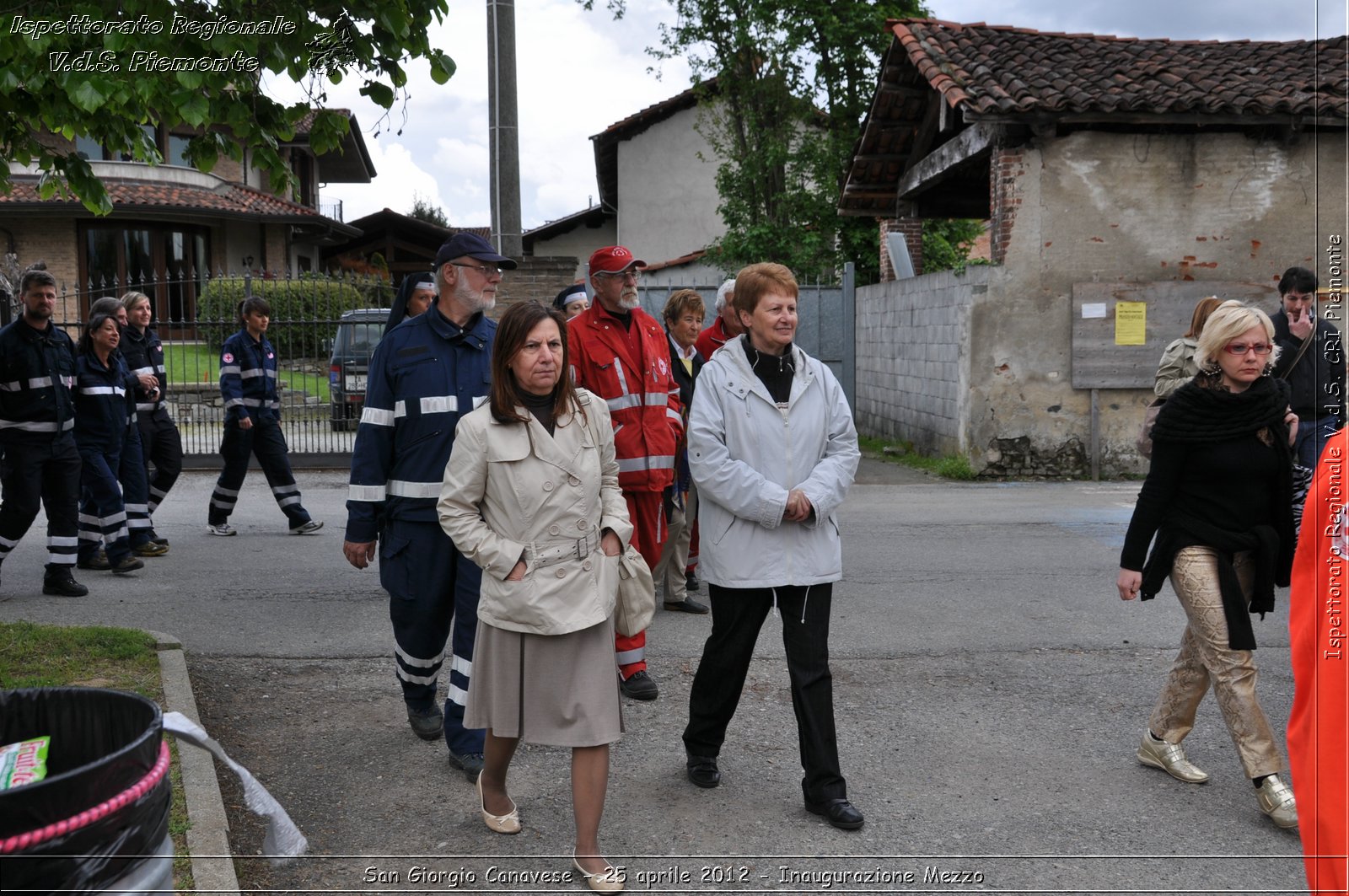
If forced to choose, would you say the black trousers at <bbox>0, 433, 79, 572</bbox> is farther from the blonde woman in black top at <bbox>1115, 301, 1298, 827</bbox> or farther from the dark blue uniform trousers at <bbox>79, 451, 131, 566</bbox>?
the blonde woman in black top at <bbox>1115, 301, 1298, 827</bbox>

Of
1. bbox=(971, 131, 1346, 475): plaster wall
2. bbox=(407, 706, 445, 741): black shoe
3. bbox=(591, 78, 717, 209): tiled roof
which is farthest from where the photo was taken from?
bbox=(591, 78, 717, 209): tiled roof

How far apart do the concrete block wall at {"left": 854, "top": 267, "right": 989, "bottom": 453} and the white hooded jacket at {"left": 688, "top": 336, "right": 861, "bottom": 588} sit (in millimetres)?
9266

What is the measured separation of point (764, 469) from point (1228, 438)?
1728 mm

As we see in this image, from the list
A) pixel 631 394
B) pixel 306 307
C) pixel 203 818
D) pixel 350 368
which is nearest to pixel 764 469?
pixel 631 394

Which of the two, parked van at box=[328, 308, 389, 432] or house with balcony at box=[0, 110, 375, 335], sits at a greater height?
house with balcony at box=[0, 110, 375, 335]

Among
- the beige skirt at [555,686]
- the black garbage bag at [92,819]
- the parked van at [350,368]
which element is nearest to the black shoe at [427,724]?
the beige skirt at [555,686]

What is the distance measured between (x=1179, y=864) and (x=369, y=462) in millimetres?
3297

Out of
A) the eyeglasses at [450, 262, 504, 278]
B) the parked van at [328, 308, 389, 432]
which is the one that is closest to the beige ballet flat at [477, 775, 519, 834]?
the eyeglasses at [450, 262, 504, 278]

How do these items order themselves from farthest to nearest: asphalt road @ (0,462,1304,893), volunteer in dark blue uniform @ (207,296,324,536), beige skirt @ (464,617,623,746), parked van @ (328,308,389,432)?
parked van @ (328,308,389,432) < volunteer in dark blue uniform @ (207,296,324,536) < asphalt road @ (0,462,1304,893) < beige skirt @ (464,617,623,746)

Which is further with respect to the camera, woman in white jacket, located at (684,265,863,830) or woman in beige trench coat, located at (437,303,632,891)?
woman in white jacket, located at (684,265,863,830)

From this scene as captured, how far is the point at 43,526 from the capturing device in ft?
34.8

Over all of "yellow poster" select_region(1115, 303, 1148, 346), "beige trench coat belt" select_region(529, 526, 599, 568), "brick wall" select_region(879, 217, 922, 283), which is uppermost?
"brick wall" select_region(879, 217, 922, 283)

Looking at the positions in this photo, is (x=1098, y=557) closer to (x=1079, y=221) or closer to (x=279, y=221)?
(x=1079, y=221)

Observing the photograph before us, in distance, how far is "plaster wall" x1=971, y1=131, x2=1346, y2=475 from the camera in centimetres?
1312
